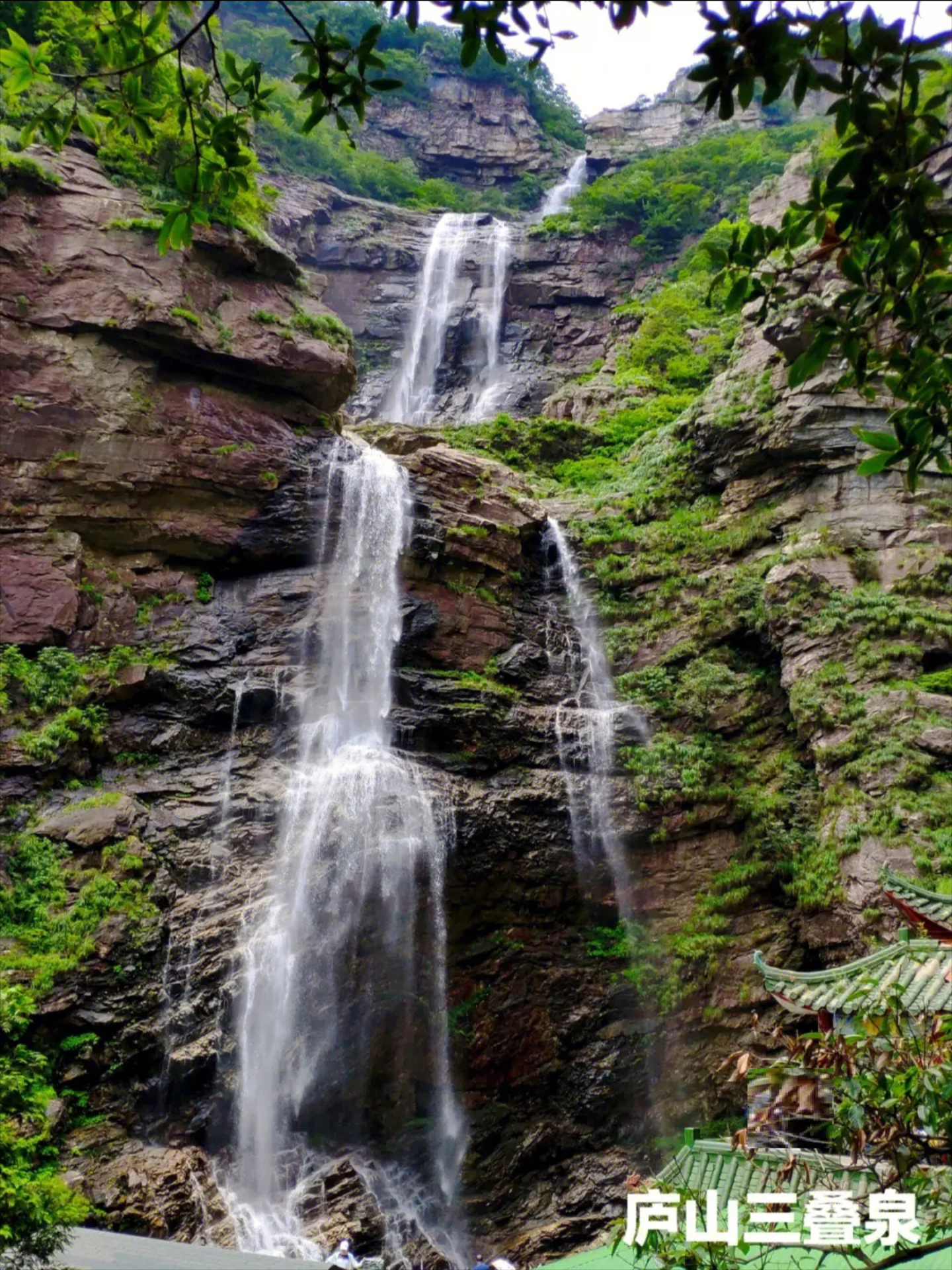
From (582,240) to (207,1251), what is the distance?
110 feet

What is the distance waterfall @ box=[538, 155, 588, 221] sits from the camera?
3928 centimetres

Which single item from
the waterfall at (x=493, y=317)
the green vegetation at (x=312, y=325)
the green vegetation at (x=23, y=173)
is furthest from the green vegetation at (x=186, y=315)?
the waterfall at (x=493, y=317)

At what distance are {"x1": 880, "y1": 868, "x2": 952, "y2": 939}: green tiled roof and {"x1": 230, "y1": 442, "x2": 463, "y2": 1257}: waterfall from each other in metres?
6.56

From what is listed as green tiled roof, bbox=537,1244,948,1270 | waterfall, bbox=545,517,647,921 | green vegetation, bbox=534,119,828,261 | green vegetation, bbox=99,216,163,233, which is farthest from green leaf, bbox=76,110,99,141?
green vegetation, bbox=534,119,828,261

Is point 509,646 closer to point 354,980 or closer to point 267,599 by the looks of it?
point 267,599

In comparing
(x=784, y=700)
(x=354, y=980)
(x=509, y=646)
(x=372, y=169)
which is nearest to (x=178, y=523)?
(x=509, y=646)

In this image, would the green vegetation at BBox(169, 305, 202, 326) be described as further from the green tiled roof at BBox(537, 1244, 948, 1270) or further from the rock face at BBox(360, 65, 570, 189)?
the rock face at BBox(360, 65, 570, 189)

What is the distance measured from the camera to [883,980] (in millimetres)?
6379

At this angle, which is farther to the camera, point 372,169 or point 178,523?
point 372,169

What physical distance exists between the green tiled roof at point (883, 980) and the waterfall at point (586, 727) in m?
5.69

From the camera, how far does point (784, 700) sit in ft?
53.3

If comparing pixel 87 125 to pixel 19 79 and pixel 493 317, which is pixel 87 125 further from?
pixel 493 317

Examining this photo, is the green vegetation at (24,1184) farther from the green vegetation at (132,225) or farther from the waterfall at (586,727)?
the green vegetation at (132,225)

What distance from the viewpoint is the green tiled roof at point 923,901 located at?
885 cm
